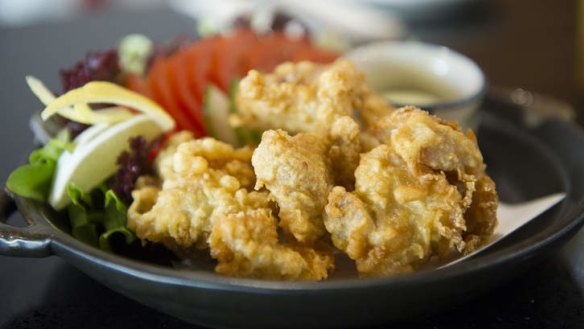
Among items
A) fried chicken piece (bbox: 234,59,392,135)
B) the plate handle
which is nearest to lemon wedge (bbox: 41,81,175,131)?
fried chicken piece (bbox: 234,59,392,135)

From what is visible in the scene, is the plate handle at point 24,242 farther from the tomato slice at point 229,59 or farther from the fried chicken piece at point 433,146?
the tomato slice at point 229,59

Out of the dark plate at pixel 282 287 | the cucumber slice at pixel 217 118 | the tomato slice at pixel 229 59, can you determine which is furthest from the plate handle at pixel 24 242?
the tomato slice at pixel 229 59

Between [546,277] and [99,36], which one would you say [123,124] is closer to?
[546,277]

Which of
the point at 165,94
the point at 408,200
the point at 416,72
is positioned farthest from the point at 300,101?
the point at 416,72

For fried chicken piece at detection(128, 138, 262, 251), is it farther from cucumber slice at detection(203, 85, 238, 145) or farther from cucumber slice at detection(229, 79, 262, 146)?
cucumber slice at detection(203, 85, 238, 145)

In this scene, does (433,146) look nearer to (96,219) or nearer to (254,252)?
(254,252)

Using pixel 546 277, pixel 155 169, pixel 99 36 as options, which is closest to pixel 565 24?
pixel 99 36

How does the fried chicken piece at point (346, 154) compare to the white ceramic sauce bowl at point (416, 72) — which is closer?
the fried chicken piece at point (346, 154)
